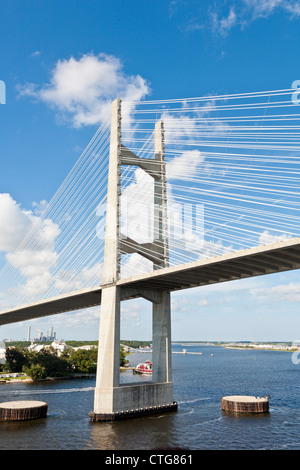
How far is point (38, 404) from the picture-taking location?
33125 millimetres

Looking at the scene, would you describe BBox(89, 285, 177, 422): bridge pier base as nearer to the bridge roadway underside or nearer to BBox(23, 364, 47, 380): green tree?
the bridge roadway underside

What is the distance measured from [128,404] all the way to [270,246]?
1743 centimetres

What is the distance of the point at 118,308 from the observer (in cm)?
3231

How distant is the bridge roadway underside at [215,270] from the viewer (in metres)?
24.1

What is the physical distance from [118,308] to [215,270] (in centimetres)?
849

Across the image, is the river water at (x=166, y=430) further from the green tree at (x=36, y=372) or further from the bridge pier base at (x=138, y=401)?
the green tree at (x=36, y=372)

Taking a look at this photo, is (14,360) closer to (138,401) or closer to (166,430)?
(138,401)

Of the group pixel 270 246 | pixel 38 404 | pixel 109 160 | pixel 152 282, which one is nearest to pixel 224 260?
pixel 270 246

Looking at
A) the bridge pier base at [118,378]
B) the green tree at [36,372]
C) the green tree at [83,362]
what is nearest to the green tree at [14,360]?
the green tree at [83,362]

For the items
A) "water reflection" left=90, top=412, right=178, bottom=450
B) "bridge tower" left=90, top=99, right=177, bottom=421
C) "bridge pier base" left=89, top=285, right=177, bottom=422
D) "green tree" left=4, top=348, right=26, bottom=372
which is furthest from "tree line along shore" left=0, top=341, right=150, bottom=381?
"water reflection" left=90, top=412, right=178, bottom=450

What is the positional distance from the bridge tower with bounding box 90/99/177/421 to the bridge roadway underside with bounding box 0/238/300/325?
1.15m

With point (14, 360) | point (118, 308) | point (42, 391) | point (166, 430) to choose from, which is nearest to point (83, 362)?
point (14, 360)

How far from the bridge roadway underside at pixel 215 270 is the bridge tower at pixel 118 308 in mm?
1154
